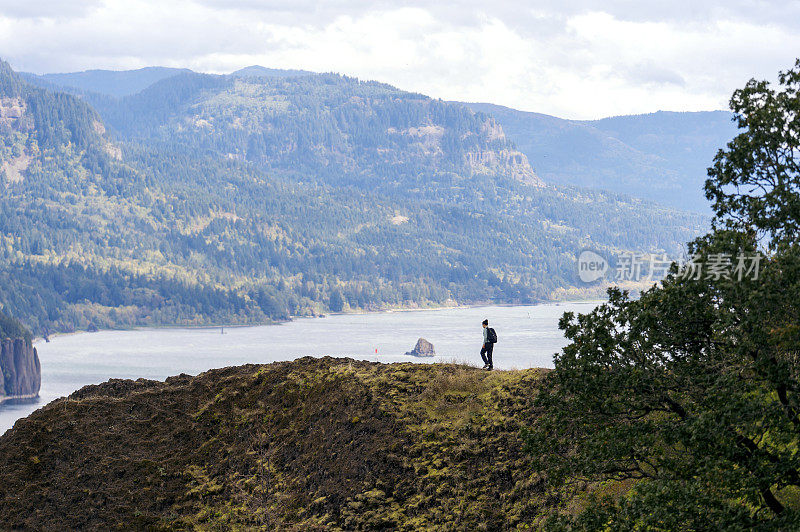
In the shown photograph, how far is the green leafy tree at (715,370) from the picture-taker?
42.5ft

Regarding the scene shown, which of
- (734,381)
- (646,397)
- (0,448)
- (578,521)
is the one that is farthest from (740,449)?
(0,448)

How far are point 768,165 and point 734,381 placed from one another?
4.07 meters

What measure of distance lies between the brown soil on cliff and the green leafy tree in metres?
6.82

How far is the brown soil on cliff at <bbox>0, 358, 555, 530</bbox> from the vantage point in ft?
76.4

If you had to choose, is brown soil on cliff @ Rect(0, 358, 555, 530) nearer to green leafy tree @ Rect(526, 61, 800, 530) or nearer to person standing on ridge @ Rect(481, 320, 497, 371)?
person standing on ridge @ Rect(481, 320, 497, 371)

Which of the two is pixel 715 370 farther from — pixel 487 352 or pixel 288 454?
pixel 288 454

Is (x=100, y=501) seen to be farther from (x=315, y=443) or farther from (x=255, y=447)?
(x=315, y=443)

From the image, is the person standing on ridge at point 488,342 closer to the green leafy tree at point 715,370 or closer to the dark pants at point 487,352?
the dark pants at point 487,352

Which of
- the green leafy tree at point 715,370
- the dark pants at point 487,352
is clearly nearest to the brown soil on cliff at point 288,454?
the dark pants at point 487,352

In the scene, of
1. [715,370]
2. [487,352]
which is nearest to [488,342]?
[487,352]

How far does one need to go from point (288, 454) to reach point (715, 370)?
16378 millimetres

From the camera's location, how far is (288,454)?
27500 mm

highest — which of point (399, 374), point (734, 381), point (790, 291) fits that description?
point (790, 291)

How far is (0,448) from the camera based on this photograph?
31.9m
